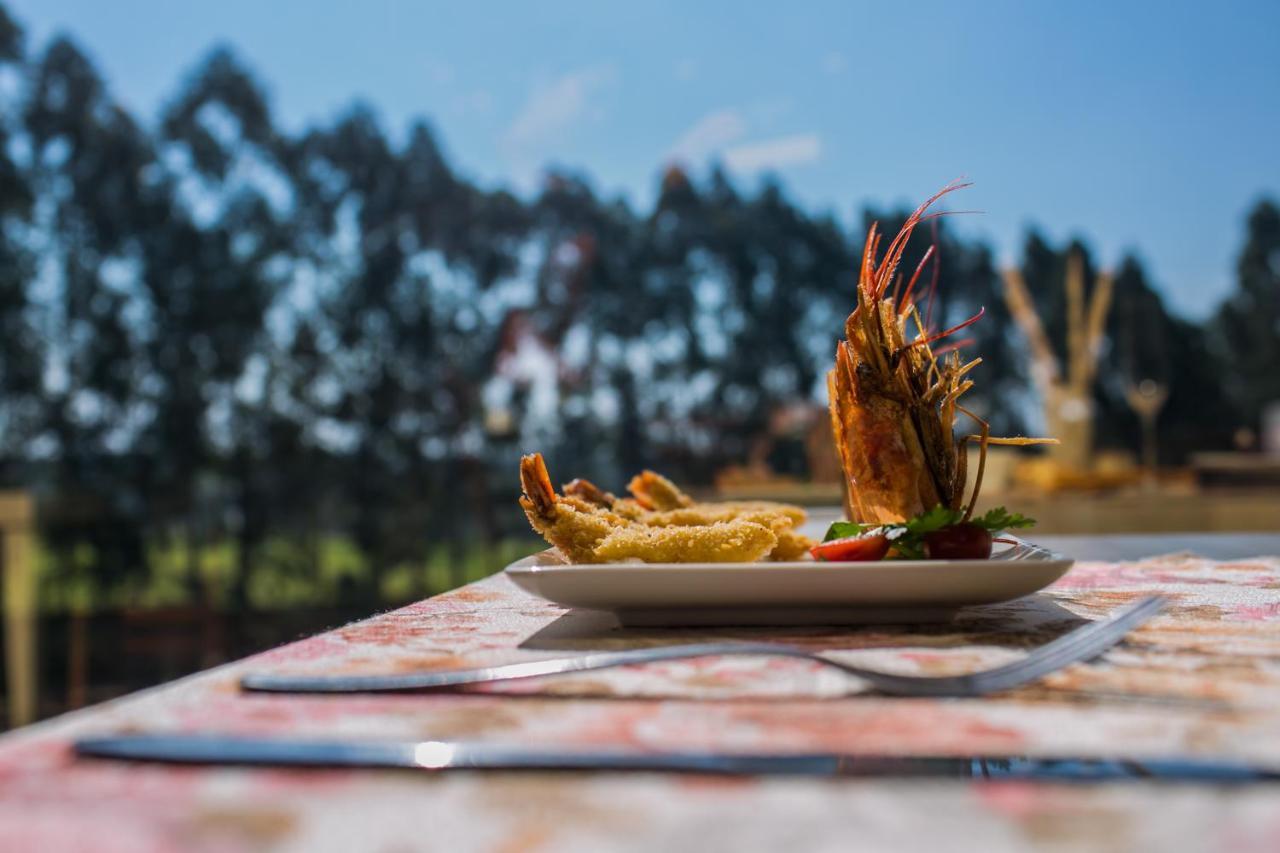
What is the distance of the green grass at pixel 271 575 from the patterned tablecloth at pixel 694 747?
4.90 meters

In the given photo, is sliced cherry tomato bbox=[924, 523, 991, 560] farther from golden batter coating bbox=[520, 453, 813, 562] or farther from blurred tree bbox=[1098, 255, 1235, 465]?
blurred tree bbox=[1098, 255, 1235, 465]

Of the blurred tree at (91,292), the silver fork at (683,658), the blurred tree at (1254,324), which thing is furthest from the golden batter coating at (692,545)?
the blurred tree at (91,292)

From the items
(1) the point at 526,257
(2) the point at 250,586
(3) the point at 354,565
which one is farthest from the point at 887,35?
(2) the point at 250,586

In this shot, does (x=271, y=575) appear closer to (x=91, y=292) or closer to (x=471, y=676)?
(x=91, y=292)

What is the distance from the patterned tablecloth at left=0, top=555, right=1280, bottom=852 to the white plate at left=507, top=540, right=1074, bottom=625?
0.02 m

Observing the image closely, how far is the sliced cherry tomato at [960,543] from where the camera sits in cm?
53

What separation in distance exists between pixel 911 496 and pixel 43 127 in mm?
6068

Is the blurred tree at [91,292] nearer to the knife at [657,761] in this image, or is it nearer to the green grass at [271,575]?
the green grass at [271,575]

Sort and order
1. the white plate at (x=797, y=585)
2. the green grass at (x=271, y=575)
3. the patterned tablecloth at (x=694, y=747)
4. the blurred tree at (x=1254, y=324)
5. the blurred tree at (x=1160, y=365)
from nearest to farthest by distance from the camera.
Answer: the patterned tablecloth at (x=694, y=747) → the white plate at (x=797, y=585) → the blurred tree at (x=1160, y=365) → the blurred tree at (x=1254, y=324) → the green grass at (x=271, y=575)

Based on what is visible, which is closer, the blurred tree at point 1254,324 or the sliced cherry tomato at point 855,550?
the sliced cherry tomato at point 855,550

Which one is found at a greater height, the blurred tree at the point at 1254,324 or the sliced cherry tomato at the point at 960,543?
the blurred tree at the point at 1254,324

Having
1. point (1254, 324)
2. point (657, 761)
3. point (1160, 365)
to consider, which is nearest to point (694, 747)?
point (657, 761)

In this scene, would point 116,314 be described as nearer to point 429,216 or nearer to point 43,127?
point 43,127

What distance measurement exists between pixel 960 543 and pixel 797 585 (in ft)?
0.41
